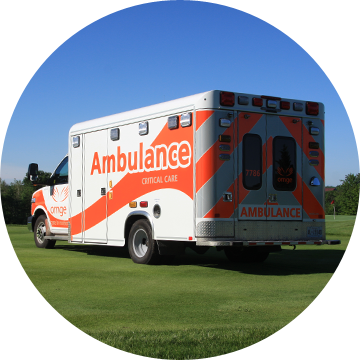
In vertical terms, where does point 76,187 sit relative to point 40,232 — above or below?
above

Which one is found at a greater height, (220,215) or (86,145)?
(86,145)

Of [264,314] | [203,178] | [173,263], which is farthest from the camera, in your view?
[173,263]

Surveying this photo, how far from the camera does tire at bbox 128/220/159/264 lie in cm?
1077

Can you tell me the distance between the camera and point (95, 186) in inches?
495

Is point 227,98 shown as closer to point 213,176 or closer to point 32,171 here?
point 213,176

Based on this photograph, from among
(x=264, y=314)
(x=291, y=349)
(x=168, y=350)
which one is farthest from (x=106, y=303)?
(x=291, y=349)

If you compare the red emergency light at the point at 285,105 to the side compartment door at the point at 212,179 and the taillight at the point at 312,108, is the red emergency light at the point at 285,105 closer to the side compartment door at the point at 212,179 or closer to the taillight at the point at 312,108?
the taillight at the point at 312,108

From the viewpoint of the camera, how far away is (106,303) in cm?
696

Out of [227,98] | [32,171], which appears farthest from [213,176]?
[32,171]

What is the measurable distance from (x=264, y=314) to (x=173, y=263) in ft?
17.0

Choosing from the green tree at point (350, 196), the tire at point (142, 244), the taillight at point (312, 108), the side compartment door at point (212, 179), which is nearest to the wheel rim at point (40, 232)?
the tire at point (142, 244)

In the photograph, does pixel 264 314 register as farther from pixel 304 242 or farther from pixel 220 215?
pixel 304 242

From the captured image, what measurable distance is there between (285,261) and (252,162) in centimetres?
327

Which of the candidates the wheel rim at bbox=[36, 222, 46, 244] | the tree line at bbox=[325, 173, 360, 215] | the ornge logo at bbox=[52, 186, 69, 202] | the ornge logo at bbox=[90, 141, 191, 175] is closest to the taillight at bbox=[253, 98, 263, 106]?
the ornge logo at bbox=[90, 141, 191, 175]
